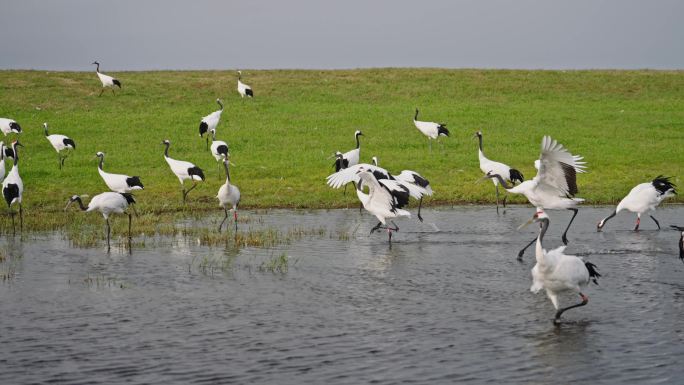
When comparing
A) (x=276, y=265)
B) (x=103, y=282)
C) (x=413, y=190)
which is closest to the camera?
(x=103, y=282)

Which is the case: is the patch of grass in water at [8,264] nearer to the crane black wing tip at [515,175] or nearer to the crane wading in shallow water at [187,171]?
the crane wading in shallow water at [187,171]

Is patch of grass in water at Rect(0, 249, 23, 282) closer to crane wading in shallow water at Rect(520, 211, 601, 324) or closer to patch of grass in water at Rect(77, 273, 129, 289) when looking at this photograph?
patch of grass in water at Rect(77, 273, 129, 289)

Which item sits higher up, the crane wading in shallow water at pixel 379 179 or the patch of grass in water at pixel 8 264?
the crane wading in shallow water at pixel 379 179

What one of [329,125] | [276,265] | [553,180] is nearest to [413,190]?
[553,180]

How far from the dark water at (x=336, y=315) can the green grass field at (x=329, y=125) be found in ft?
18.8

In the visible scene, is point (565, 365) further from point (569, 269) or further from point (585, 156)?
point (585, 156)

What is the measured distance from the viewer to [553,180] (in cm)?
1459

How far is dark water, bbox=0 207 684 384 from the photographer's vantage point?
8.42 meters

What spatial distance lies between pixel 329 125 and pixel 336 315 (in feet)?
64.8

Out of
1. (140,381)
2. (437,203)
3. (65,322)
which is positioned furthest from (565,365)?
(437,203)

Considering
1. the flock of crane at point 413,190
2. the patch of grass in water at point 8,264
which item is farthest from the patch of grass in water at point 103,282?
the flock of crane at point 413,190

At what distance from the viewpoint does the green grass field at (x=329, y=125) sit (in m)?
21.7

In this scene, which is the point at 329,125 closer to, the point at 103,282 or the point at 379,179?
the point at 379,179

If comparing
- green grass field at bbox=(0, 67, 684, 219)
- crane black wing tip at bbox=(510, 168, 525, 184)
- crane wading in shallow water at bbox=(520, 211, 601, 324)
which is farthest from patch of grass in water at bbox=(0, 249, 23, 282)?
crane black wing tip at bbox=(510, 168, 525, 184)
